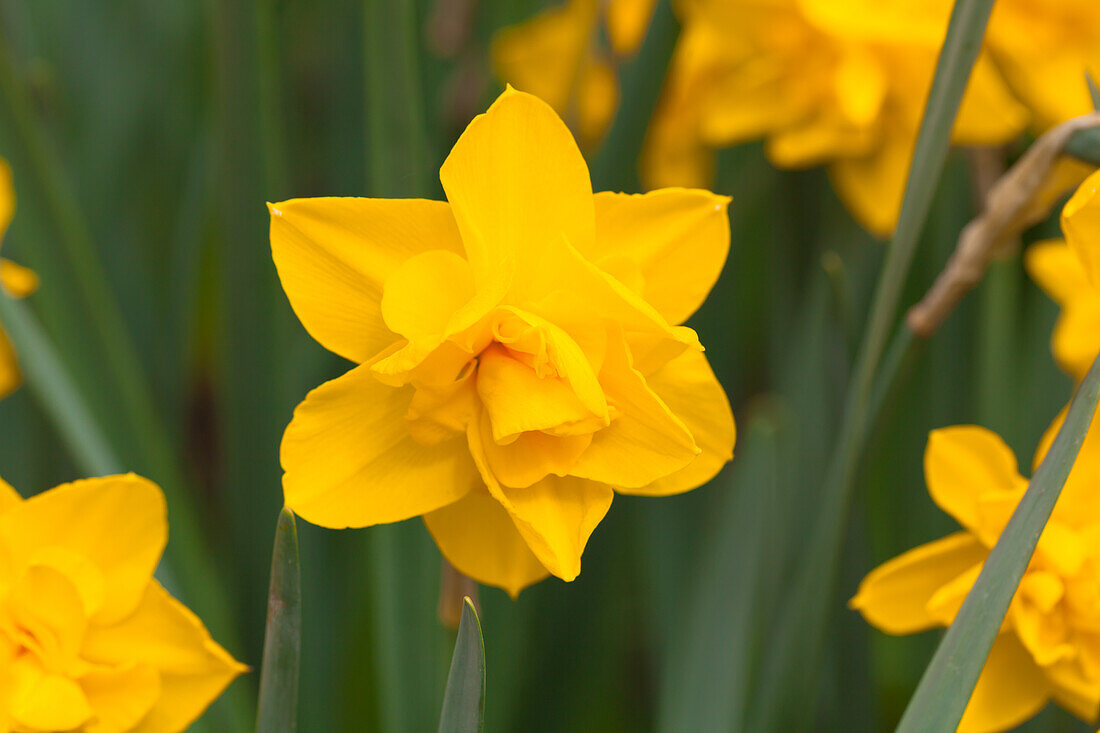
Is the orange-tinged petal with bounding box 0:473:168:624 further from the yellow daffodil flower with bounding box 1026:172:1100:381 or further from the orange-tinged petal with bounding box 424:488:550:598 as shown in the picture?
the yellow daffodil flower with bounding box 1026:172:1100:381

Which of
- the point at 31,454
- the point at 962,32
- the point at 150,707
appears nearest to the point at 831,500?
the point at 962,32

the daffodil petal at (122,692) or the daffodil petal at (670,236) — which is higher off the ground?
the daffodil petal at (670,236)

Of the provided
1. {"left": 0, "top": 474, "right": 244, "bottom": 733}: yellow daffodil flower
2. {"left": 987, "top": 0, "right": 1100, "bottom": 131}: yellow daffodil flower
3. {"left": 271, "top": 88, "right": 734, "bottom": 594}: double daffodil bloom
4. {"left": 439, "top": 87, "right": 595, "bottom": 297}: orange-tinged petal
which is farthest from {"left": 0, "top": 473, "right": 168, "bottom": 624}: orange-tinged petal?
{"left": 987, "top": 0, "right": 1100, "bottom": 131}: yellow daffodil flower

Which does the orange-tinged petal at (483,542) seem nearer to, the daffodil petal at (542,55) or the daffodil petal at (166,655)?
the daffodil petal at (166,655)

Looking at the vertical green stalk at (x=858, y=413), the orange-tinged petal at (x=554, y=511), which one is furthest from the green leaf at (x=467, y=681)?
the vertical green stalk at (x=858, y=413)

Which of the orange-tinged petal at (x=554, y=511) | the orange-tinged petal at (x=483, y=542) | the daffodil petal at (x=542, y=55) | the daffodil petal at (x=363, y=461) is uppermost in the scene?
the daffodil petal at (x=542, y=55)

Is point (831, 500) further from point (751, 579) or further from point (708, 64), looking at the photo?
point (708, 64)
